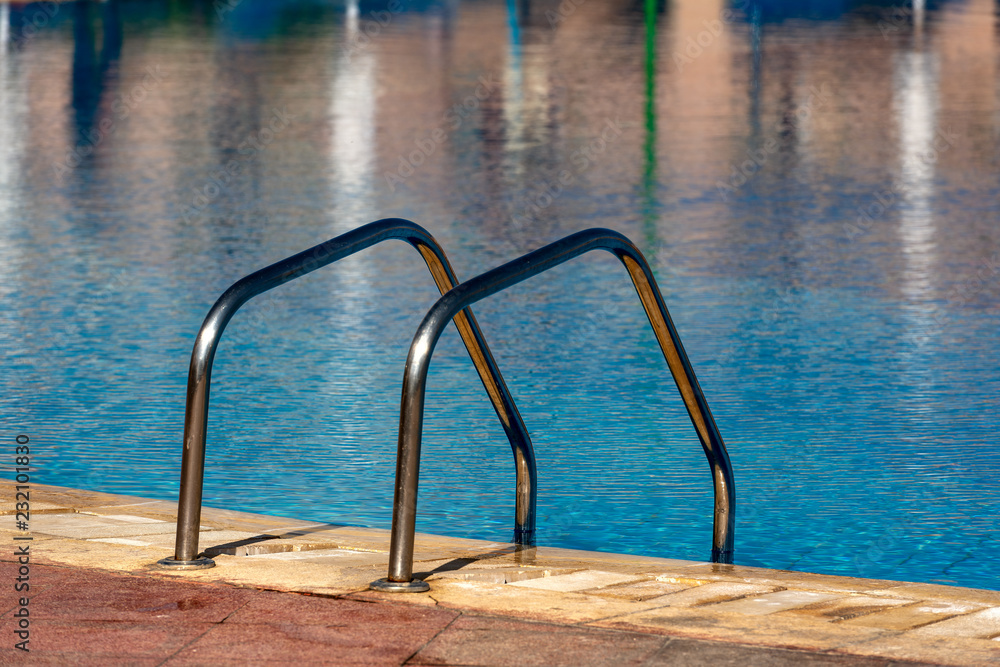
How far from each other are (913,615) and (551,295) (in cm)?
592

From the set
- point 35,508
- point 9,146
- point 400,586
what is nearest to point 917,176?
point 9,146

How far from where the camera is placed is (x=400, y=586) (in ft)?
12.1

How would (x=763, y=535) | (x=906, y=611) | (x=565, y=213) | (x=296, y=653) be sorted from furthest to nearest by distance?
(x=565, y=213) < (x=763, y=535) < (x=906, y=611) < (x=296, y=653)

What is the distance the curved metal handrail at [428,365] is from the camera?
3.70 metres

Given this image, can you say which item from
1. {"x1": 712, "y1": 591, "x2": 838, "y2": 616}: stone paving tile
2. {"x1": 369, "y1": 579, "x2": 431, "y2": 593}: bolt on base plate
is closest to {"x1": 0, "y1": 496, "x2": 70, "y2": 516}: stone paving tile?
{"x1": 369, "y1": 579, "x2": 431, "y2": 593}: bolt on base plate

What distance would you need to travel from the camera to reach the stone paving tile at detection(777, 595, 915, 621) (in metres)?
3.55

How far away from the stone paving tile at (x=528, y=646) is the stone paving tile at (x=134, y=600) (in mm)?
540

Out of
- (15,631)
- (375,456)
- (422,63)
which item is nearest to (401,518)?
(15,631)

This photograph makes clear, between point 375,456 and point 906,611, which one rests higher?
point 906,611

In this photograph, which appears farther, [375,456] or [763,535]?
[375,456]

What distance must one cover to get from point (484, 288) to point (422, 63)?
62.6 ft

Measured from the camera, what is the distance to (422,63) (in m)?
22.6

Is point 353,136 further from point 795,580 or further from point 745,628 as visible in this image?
point 745,628

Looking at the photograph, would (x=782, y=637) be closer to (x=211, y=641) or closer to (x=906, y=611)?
(x=906, y=611)
